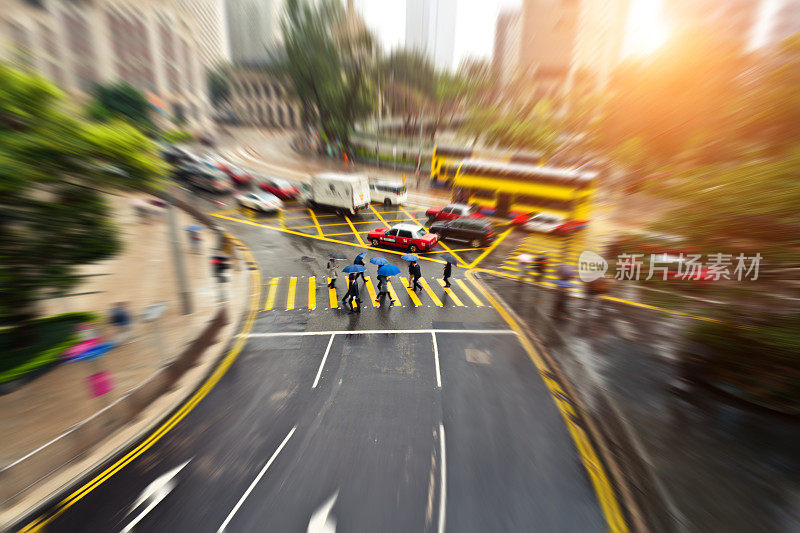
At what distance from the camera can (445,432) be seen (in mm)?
8281

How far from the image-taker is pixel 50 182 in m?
7.27

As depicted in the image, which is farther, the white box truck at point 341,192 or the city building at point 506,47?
the white box truck at point 341,192

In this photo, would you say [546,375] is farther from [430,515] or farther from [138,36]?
[138,36]

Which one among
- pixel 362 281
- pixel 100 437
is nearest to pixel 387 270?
pixel 362 281

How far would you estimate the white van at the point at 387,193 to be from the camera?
32.3 m

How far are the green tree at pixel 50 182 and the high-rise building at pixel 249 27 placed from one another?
206 ft

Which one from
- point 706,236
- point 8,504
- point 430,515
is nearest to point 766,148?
point 706,236

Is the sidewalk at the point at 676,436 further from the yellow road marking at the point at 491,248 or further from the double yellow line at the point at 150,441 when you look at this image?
the double yellow line at the point at 150,441

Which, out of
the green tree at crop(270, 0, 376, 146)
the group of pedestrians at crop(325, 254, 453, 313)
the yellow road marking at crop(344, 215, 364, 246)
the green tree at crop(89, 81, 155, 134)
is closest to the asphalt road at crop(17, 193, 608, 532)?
the group of pedestrians at crop(325, 254, 453, 313)

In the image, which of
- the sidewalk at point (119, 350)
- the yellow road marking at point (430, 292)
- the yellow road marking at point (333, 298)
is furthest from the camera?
the yellow road marking at point (430, 292)

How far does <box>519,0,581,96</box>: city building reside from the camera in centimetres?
1189

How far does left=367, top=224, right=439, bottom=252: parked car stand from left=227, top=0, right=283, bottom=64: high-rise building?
55.0m

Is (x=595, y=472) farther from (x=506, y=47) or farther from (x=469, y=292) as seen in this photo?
(x=506, y=47)

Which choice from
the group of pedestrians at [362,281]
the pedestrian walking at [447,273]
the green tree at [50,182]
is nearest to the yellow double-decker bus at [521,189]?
the pedestrian walking at [447,273]
